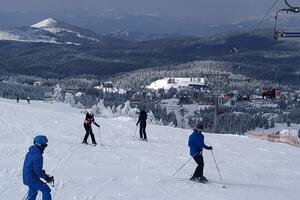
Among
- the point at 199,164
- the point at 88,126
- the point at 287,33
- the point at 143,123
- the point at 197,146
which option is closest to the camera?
the point at 197,146

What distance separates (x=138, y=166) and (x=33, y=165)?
853 centimetres

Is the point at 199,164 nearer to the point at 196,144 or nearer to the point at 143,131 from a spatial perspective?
the point at 196,144

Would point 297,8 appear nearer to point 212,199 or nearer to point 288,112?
point 212,199

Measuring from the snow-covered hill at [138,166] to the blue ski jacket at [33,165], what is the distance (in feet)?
7.71

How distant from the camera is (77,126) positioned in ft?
102

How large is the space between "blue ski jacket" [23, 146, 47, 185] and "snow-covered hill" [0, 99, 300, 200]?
235 centimetres

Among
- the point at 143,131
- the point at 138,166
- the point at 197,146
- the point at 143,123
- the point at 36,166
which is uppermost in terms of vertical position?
the point at 36,166

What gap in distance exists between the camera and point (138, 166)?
62.3 feet

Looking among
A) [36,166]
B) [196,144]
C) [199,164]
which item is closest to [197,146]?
[196,144]

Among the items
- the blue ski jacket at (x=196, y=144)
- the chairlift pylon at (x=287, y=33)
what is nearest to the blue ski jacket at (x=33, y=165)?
the blue ski jacket at (x=196, y=144)

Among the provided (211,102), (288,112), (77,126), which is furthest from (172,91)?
(77,126)

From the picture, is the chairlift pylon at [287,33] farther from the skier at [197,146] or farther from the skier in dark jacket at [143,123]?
the skier in dark jacket at [143,123]

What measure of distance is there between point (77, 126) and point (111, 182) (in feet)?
52.7

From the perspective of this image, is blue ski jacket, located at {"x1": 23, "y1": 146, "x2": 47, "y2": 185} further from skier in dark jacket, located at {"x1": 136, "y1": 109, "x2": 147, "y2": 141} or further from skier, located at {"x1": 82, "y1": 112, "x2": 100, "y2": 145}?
skier in dark jacket, located at {"x1": 136, "y1": 109, "x2": 147, "y2": 141}
